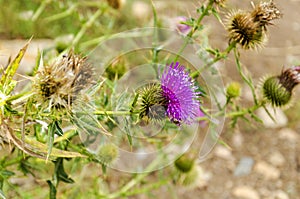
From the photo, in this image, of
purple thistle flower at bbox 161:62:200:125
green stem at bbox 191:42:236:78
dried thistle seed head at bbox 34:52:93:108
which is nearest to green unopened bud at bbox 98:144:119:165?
green stem at bbox 191:42:236:78

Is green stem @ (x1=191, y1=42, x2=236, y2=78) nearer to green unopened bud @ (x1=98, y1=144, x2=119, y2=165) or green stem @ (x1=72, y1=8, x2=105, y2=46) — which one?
green unopened bud @ (x1=98, y1=144, x2=119, y2=165)

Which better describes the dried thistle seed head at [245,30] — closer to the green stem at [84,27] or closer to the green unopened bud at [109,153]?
the green unopened bud at [109,153]

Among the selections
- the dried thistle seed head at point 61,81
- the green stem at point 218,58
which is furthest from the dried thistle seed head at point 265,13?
the dried thistle seed head at point 61,81

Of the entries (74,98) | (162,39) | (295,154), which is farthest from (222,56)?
(295,154)

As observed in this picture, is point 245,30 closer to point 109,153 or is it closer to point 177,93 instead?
point 177,93

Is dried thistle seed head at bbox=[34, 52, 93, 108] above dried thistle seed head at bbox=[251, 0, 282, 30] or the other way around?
the other way around

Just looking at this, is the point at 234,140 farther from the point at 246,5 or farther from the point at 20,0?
the point at 20,0
